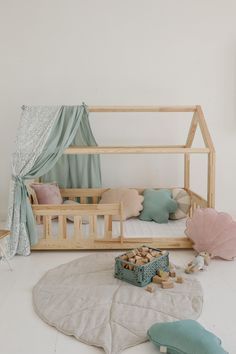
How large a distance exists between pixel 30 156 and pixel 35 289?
1.09 m

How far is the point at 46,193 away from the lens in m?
3.48

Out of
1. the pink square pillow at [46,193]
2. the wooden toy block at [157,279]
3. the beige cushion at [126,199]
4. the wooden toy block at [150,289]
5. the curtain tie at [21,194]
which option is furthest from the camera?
the beige cushion at [126,199]

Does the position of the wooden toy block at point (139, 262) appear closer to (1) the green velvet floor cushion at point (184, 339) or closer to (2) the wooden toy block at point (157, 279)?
(2) the wooden toy block at point (157, 279)

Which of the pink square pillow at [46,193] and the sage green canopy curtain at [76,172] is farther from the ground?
the sage green canopy curtain at [76,172]

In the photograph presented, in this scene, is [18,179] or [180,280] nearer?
[180,280]

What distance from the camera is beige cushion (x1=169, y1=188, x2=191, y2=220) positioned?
11.8 feet

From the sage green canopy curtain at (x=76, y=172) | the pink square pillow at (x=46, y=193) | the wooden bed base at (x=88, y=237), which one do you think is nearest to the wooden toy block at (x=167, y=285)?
the wooden bed base at (x=88, y=237)

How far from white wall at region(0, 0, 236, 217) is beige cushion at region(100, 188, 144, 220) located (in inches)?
26.0

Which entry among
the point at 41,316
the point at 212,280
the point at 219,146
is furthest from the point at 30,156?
the point at 219,146

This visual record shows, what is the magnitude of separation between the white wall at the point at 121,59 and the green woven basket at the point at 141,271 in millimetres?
1815

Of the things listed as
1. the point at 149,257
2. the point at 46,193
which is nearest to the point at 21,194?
the point at 46,193

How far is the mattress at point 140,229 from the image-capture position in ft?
10.6

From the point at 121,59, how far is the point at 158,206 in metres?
1.59

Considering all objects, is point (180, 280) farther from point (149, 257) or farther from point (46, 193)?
point (46, 193)
